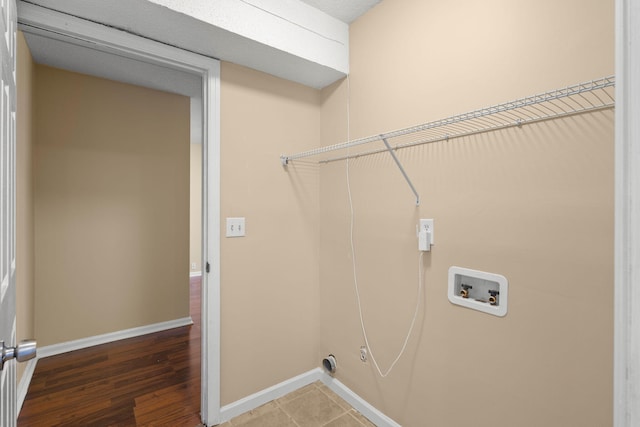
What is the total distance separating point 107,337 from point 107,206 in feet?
3.94

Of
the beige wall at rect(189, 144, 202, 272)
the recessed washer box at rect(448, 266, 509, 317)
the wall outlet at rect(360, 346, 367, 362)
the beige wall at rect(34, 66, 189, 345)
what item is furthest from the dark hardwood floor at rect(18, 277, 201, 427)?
the beige wall at rect(189, 144, 202, 272)

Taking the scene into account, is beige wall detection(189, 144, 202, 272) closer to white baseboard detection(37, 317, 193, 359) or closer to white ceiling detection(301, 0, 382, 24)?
white baseboard detection(37, 317, 193, 359)

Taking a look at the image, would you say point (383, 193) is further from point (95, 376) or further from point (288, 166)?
point (95, 376)

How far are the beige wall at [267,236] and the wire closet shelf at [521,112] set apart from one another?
76cm

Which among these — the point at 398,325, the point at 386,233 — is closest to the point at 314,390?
the point at 398,325

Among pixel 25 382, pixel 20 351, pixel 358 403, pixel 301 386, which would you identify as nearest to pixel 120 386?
pixel 25 382

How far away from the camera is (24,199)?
2082mm

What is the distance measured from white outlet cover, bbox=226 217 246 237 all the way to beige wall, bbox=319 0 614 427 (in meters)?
0.72

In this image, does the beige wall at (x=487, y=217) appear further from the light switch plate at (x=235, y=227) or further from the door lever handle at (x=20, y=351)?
the door lever handle at (x=20, y=351)

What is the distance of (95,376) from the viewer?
2.26m

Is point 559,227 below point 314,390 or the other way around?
the other way around

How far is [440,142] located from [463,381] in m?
1.10

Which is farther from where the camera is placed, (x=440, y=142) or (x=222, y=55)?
(x=222, y=55)

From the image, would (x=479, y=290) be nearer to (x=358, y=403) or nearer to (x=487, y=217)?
(x=487, y=217)
